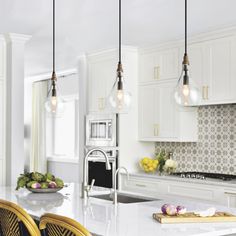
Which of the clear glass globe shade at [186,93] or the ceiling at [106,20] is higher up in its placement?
the ceiling at [106,20]

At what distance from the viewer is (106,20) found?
4.96m

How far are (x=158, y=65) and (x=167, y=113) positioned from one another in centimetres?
62

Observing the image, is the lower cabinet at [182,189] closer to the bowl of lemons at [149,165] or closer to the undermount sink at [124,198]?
the bowl of lemons at [149,165]

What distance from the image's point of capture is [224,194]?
4.75 meters

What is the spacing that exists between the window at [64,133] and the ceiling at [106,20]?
2.70 m

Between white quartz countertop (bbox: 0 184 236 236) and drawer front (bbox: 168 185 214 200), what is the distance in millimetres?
1620

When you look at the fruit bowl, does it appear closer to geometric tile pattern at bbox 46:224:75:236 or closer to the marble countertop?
geometric tile pattern at bbox 46:224:75:236

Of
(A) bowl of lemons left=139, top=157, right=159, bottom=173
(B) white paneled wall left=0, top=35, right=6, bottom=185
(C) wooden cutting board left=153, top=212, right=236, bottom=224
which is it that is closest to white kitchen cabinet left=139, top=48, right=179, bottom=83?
(A) bowl of lemons left=139, top=157, right=159, bottom=173

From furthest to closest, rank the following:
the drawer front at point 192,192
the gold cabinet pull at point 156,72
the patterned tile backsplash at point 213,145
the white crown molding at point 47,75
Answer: the white crown molding at point 47,75 → the gold cabinet pull at point 156,72 → the patterned tile backsplash at point 213,145 → the drawer front at point 192,192

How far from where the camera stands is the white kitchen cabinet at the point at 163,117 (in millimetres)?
5738

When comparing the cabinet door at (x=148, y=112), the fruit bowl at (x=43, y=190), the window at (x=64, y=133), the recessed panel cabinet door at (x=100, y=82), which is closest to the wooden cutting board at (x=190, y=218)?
the fruit bowl at (x=43, y=190)

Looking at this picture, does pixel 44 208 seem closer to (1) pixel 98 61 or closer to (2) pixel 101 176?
(2) pixel 101 176

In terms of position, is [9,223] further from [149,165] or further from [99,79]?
[99,79]

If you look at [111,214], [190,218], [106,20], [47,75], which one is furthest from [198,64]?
[47,75]
